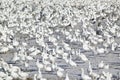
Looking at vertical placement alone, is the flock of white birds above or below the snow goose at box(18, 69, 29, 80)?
above

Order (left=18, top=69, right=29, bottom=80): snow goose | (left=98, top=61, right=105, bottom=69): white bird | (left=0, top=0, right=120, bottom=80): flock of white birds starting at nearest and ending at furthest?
(left=18, top=69, right=29, bottom=80): snow goose < (left=0, top=0, right=120, bottom=80): flock of white birds < (left=98, top=61, right=105, bottom=69): white bird

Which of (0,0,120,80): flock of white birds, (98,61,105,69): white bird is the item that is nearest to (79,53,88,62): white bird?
(0,0,120,80): flock of white birds


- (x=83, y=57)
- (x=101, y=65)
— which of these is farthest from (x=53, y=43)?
(x=101, y=65)

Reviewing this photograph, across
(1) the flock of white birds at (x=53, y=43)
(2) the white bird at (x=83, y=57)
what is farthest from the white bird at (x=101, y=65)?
→ (2) the white bird at (x=83, y=57)

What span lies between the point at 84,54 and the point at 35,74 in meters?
2.94

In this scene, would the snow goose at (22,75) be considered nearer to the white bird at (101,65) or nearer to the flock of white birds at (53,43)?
the flock of white birds at (53,43)

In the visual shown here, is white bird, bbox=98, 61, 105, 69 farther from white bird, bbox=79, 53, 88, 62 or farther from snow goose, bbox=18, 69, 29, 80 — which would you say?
snow goose, bbox=18, 69, 29, 80

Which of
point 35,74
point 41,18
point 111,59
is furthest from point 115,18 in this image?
point 35,74

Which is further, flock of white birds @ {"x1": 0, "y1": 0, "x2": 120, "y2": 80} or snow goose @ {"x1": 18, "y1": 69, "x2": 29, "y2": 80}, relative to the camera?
flock of white birds @ {"x1": 0, "y1": 0, "x2": 120, "y2": 80}

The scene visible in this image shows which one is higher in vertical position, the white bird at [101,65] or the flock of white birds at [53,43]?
the flock of white birds at [53,43]

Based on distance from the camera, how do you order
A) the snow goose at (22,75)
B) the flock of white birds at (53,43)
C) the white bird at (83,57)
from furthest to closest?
the white bird at (83,57)
the flock of white birds at (53,43)
the snow goose at (22,75)

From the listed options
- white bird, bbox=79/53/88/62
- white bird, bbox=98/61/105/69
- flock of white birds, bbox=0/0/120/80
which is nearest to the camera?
flock of white birds, bbox=0/0/120/80

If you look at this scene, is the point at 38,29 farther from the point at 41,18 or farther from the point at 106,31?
the point at 41,18

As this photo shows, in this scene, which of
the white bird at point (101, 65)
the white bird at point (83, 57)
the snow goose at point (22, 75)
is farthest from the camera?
the white bird at point (83, 57)
